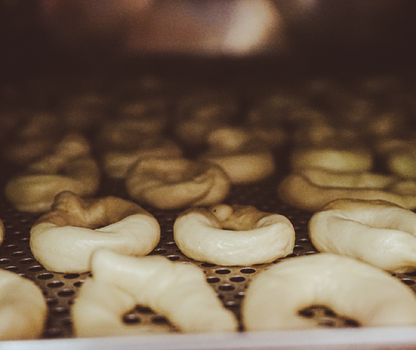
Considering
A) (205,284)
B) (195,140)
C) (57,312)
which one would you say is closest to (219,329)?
(205,284)

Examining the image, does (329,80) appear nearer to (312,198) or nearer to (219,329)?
(312,198)

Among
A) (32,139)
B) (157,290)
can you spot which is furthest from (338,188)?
(32,139)

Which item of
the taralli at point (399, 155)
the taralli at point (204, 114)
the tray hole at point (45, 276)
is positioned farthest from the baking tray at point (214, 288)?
the taralli at point (399, 155)

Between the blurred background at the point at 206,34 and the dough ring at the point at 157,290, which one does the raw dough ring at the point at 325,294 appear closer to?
the dough ring at the point at 157,290

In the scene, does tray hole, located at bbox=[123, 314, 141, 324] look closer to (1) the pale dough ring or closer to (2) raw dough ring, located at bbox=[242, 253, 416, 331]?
(1) the pale dough ring

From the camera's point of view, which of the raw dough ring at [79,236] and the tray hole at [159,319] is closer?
the tray hole at [159,319]

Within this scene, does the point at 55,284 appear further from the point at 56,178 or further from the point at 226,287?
the point at 56,178
